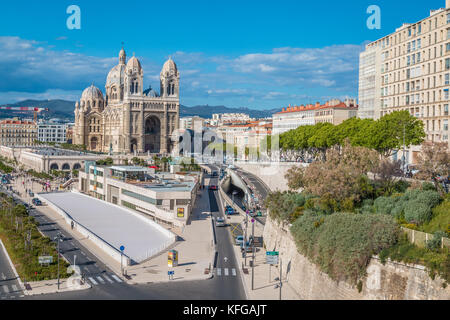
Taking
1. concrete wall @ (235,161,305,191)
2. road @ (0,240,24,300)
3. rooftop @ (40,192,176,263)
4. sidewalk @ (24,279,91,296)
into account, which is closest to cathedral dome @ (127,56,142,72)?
concrete wall @ (235,161,305,191)

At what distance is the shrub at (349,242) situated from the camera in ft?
107

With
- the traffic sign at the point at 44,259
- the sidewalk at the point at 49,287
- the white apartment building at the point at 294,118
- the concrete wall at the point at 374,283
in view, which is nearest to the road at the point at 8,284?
the sidewalk at the point at 49,287

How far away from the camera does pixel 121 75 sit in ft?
644

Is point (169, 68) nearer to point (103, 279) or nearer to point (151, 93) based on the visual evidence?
point (151, 93)

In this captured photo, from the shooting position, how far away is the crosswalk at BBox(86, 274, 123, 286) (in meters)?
39.9

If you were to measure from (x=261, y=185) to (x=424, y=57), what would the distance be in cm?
4292

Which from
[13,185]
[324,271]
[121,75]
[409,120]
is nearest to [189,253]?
[324,271]

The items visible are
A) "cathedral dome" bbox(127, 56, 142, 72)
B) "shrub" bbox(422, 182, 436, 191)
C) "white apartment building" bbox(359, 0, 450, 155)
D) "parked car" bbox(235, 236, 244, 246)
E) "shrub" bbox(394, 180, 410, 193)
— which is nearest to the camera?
"shrub" bbox(422, 182, 436, 191)

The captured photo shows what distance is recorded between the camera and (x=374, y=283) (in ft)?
103

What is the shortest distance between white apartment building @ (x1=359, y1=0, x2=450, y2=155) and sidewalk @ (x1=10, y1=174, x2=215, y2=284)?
34.0 metres

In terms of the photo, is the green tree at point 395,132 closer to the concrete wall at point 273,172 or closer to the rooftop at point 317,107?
the concrete wall at point 273,172

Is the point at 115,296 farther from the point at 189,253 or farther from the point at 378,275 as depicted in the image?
the point at 378,275

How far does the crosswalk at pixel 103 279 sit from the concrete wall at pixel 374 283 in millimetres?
13662

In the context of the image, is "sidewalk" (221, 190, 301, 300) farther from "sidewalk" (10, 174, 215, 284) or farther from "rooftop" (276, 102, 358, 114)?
"rooftop" (276, 102, 358, 114)
